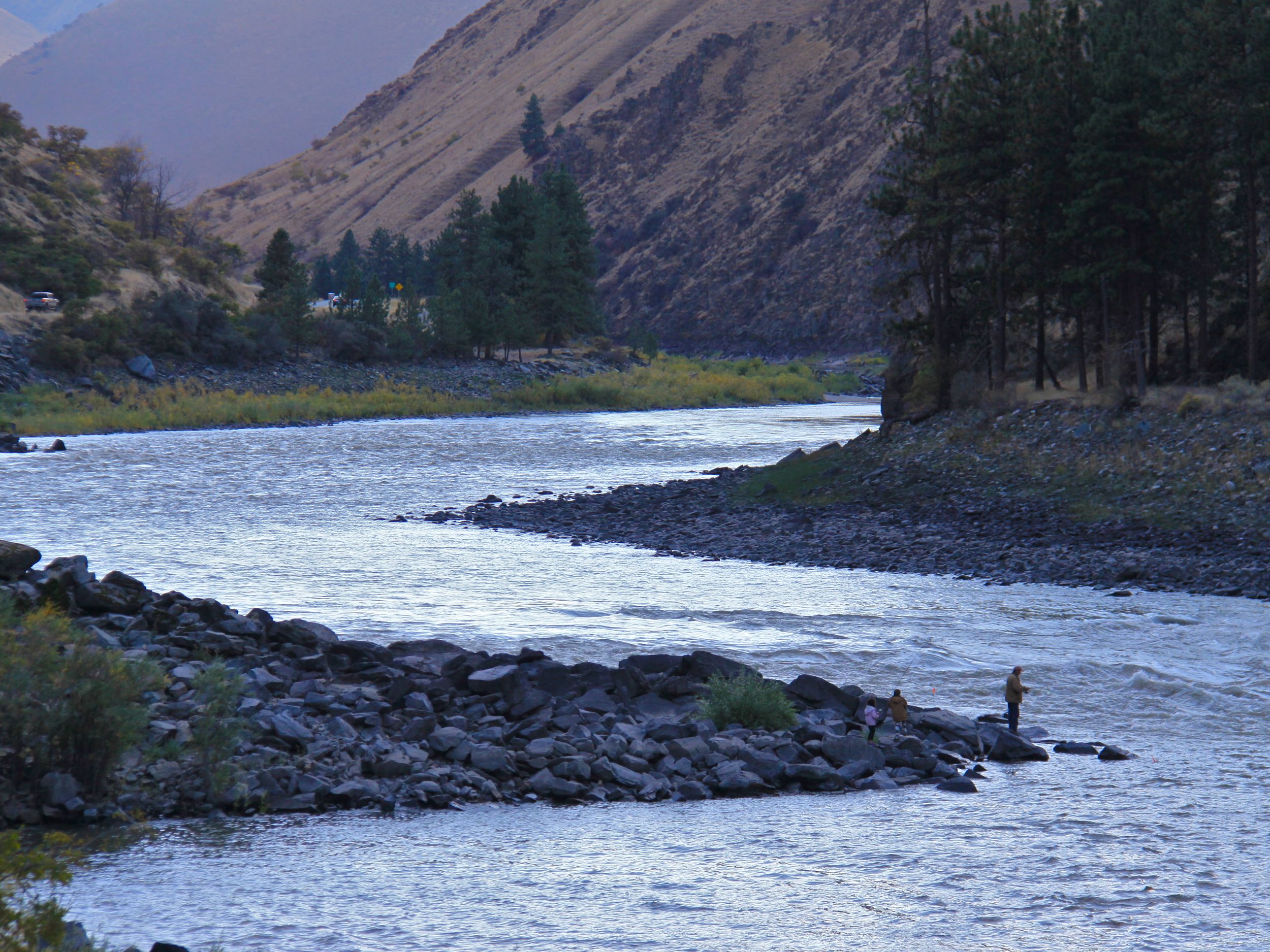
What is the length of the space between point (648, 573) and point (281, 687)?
11.9 meters

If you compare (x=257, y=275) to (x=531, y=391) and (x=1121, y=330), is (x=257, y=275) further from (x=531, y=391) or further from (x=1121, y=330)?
(x=1121, y=330)

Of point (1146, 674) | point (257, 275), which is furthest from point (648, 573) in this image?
point (257, 275)

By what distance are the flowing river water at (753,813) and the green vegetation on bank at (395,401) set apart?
30991mm

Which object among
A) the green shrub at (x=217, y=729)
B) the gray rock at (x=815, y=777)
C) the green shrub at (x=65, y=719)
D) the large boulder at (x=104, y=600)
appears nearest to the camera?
the green shrub at (x=65, y=719)

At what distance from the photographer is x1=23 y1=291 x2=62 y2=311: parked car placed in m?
69.1

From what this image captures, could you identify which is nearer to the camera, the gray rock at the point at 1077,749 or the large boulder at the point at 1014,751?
the large boulder at the point at 1014,751

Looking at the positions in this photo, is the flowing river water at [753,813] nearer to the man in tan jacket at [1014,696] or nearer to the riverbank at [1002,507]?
the man in tan jacket at [1014,696]

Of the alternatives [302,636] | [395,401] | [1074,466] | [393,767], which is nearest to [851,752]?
[393,767]

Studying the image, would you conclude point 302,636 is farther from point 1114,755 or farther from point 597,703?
point 1114,755

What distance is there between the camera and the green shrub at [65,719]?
1063cm

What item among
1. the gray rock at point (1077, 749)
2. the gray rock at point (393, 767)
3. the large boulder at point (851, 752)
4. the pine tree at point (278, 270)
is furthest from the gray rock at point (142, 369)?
the gray rock at point (1077, 749)

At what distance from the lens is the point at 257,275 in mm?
88375

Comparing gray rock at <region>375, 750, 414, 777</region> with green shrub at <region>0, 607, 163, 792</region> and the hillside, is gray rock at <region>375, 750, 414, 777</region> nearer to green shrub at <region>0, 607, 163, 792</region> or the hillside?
green shrub at <region>0, 607, 163, 792</region>

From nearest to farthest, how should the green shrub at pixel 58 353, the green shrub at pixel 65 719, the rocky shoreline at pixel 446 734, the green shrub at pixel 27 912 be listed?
the green shrub at pixel 27 912 → the green shrub at pixel 65 719 → the rocky shoreline at pixel 446 734 → the green shrub at pixel 58 353
